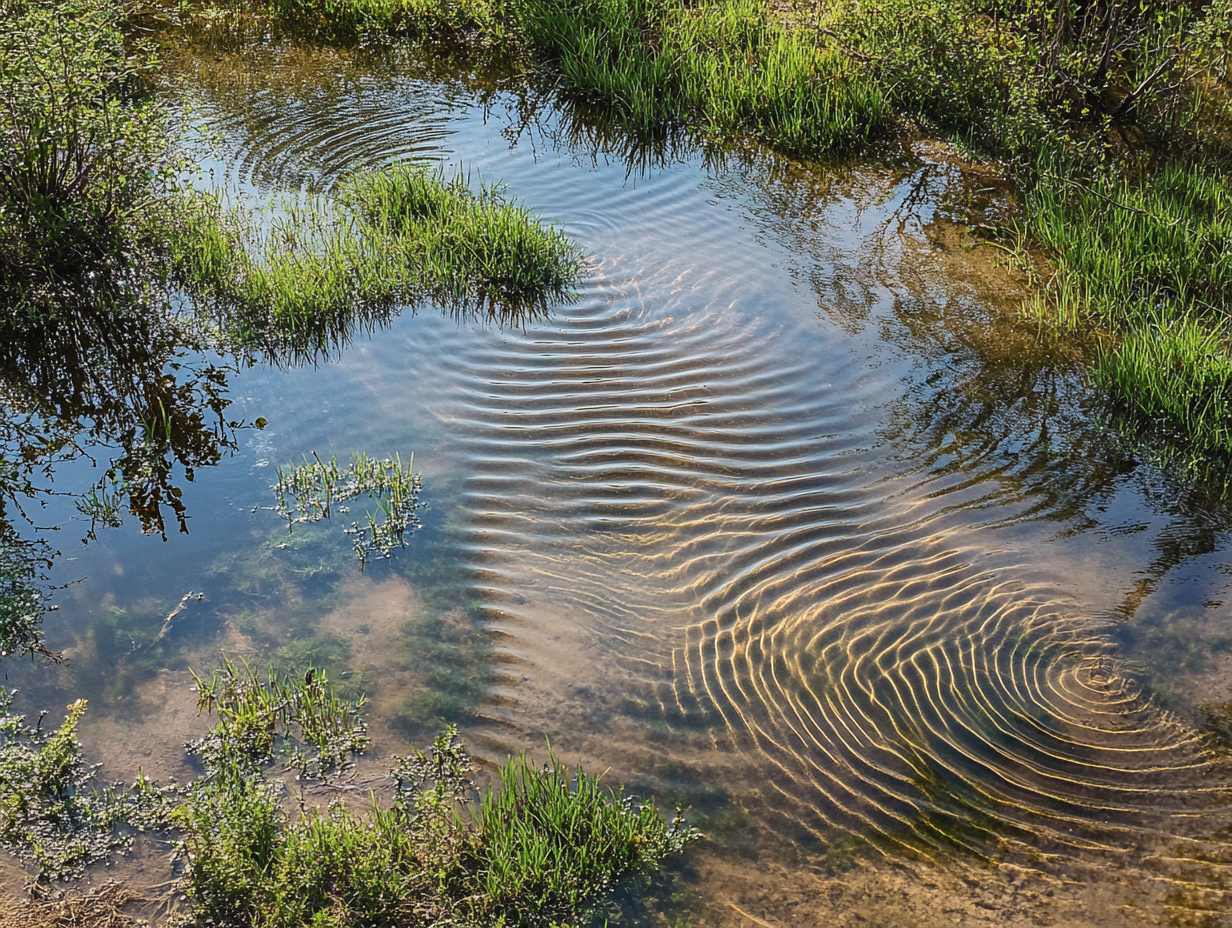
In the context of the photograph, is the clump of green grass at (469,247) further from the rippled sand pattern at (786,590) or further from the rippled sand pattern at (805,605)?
the rippled sand pattern at (805,605)

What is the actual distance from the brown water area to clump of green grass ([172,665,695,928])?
0.16 meters

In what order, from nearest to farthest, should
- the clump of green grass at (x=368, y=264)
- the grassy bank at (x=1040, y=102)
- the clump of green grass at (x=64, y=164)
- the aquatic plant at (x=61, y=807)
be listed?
the aquatic plant at (x=61, y=807)
the grassy bank at (x=1040, y=102)
the clump of green grass at (x=64, y=164)
the clump of green grass at (x=368, y=264)

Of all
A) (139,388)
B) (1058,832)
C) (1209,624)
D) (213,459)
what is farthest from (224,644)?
(1209,624)

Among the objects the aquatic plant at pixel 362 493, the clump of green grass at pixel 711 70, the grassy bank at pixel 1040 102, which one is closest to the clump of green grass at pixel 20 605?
the aquatic plant at pixel 362 493

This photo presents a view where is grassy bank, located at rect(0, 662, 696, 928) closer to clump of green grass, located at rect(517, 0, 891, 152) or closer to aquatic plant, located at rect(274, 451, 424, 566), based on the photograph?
aquatic plant, located at rect(274, 451, 424, 566)

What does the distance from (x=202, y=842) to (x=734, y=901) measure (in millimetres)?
1833

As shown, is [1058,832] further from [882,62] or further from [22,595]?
[882,62]

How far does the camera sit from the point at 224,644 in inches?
165

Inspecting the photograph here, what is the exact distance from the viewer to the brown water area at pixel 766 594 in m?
3.48

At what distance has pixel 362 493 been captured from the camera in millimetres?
5020

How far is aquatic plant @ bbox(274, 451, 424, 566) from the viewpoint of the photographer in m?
4.79

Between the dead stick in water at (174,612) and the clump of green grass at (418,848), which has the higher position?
the dead stick in water at (174,612)

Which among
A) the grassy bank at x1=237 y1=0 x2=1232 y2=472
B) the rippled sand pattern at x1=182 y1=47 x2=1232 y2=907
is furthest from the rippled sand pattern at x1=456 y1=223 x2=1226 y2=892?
the grassy bank at x1=237 y1=0 x2=1232 y2=472

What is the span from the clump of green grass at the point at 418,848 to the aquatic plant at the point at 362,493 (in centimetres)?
135
